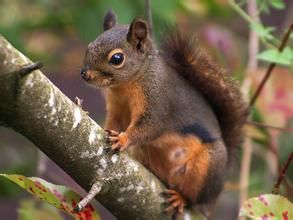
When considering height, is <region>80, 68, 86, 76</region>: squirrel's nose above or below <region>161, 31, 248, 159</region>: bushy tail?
above

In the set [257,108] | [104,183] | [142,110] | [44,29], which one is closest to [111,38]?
[142,110]

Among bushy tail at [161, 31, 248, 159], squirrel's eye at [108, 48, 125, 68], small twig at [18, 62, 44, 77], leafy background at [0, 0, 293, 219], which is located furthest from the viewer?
leafy background at [0, 0, 293, 219]

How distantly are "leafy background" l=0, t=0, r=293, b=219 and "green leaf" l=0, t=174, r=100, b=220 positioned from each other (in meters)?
0.27

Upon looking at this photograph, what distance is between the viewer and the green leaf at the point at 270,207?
5.69 feet

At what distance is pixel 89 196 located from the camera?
166 cm

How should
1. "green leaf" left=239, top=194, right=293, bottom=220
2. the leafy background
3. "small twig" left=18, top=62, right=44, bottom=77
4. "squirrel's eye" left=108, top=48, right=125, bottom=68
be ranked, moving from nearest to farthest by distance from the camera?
"small twig" left=18, top=62, right=44, bottom=77
"green leaf" left=239, top=194, right=293, bottom=220
"squirrel's eye" left=108, top=48, right=125, bottom=68
the leafy background

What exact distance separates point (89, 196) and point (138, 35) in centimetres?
72

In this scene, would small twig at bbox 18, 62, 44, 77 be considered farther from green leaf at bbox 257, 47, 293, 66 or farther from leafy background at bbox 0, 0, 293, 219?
green leaf at bbox 257, 47, 293, 66

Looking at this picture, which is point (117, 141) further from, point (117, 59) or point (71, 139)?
point (117, 59)

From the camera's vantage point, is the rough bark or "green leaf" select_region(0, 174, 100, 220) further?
"green leaf" select_region(0, 174, 100, 220)

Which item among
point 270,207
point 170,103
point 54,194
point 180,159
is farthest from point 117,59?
point 270,207

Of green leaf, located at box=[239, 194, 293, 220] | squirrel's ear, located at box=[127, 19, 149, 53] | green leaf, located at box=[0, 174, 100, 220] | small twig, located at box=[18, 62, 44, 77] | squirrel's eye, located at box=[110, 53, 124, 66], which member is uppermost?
small twig, located at box=[18, 62, 44, 77]

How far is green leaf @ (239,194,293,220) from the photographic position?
5.69 ft

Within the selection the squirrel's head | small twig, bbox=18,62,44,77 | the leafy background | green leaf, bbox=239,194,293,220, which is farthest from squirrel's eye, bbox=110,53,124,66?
small twig, bbox=18,62,44,77
